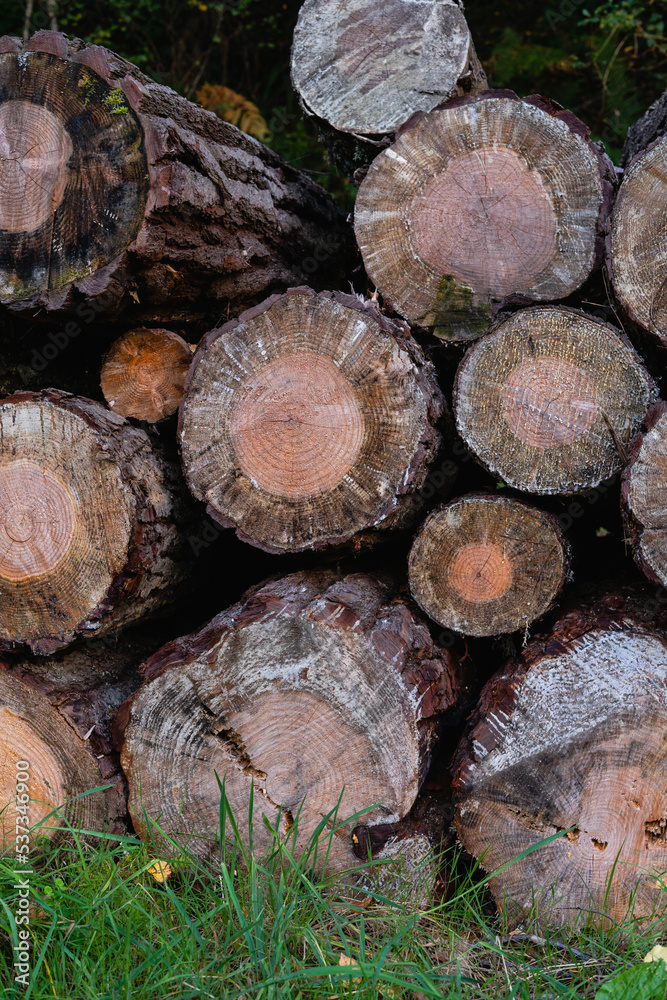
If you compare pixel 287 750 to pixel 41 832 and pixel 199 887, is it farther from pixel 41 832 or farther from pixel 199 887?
pixel 41 832

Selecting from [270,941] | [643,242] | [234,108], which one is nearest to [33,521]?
[270,941]

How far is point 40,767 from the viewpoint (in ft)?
7.31

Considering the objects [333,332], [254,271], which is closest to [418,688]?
[333,332]

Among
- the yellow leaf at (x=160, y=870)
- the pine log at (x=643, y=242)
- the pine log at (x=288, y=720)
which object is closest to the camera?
the yellow leaf at (x=160, y=870)

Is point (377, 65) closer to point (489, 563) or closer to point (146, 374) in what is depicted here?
point (146, 374)

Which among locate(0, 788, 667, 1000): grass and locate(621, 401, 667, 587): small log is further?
locate(621, 401, 667, 587): small log

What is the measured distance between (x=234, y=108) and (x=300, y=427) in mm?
4416

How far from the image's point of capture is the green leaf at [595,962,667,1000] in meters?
1.60

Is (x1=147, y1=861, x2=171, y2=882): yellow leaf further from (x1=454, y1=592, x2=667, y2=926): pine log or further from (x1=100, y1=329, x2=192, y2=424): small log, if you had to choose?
(x1=100, y1=329, x2=192, y2=424): small log

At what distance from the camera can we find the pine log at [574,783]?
205 centimetres

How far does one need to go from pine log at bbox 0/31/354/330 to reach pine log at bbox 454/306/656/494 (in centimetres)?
101

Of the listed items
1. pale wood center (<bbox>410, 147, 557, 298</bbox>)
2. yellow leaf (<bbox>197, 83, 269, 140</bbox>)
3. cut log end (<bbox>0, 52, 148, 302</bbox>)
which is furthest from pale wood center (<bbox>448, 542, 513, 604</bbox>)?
yellow leaf (<bbox>197, 83, 269, 140</bbox>)

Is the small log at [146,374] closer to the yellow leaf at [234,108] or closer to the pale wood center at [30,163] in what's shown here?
the pale wood center at [30,163]

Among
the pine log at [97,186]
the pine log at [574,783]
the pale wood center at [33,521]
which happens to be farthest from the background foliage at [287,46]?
the pine log at [574,783]
